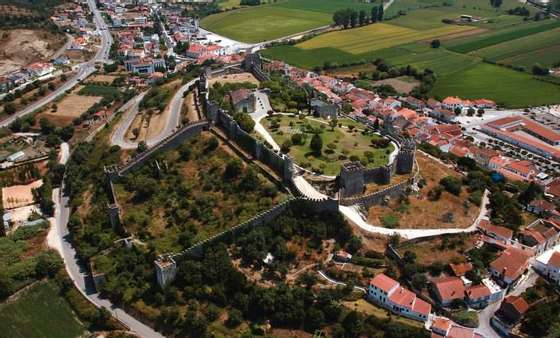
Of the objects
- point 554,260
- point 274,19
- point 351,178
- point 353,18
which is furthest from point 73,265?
point 274,19

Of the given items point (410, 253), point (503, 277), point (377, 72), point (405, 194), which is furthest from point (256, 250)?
point (377, 72)

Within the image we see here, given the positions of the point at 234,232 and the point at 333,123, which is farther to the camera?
the point at 333,123

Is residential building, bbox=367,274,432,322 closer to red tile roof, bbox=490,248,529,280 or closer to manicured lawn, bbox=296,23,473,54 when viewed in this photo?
red tile roof, bbox=490,248,529,280

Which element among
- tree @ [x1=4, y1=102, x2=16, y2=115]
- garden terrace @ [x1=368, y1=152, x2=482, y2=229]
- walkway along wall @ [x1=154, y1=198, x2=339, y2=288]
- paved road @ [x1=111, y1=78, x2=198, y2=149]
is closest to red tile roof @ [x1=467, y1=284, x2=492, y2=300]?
garden terrace @ [x1=368, y1=152, x2=482, y2=229]

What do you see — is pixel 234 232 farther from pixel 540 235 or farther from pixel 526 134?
pixel 526 134

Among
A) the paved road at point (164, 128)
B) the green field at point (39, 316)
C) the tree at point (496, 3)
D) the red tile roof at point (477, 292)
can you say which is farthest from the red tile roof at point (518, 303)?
the tree at point (496, 3)
